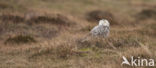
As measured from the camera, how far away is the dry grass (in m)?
8.74

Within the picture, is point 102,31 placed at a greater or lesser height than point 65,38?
greater

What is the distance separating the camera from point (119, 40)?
1086 cm

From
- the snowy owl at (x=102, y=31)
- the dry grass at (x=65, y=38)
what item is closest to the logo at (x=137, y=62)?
the dry grass at (x=65, y=38)

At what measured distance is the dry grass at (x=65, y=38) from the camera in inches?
344

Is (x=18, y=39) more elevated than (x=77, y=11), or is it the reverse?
(x=77, y=11)

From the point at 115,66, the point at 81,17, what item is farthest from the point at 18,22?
the point at 115,66

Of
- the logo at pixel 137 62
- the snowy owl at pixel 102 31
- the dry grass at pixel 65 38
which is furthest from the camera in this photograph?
the snowy owl at pixel 102 31

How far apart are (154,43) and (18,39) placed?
4.63m

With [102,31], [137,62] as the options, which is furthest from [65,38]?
[137,62]

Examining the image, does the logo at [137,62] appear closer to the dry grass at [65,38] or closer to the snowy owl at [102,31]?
the dry grass at [65,38]

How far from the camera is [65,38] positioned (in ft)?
39.9

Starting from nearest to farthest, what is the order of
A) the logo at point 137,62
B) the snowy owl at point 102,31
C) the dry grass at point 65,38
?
the logo at point 137,62 → the dry grass at point 65,38 → the snowy owl at point 102,31

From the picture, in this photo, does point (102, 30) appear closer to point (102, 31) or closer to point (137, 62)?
point (102, 31)

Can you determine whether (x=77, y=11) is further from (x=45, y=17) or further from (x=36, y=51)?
(x=36, y=51)
